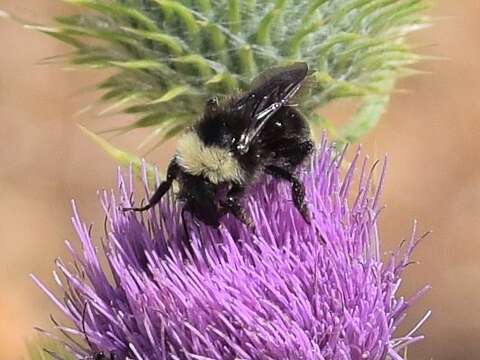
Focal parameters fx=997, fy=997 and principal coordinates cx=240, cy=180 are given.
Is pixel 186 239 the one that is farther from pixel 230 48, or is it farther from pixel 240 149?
pixel 230 48

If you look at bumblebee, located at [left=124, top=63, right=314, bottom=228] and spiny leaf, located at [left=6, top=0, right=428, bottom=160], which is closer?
bumblebee, located at [left=124, top=63, right=314, bottom=228]

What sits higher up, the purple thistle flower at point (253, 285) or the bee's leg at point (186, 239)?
the bee's leg at point (186, 239)

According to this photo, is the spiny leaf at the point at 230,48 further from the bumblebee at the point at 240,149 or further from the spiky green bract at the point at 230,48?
the bumblebee at the point at 240,149

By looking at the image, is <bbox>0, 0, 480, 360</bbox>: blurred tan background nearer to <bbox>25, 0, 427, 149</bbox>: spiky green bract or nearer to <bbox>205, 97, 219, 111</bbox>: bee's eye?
<bbox>25, 0, 427, 149</bbox>: spiky green bract

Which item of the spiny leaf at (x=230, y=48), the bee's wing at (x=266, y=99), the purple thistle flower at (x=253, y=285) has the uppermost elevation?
the spiny leaf at (x=230, y=48)

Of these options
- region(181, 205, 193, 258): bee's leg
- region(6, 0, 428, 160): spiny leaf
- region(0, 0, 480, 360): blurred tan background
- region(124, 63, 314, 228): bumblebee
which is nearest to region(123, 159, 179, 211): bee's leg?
region(124, 63, 314, 228): bumblebee

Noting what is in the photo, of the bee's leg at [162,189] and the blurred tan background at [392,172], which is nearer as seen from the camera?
the bee's leg at [162,189]

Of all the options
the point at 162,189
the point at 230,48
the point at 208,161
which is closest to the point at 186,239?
the point at 162,189

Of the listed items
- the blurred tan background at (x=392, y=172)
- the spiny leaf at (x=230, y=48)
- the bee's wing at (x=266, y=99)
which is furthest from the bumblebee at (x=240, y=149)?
the blurred tan background at (x=392, y=172)
